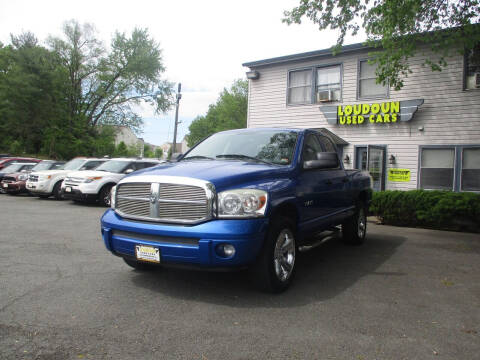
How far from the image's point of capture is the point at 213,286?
4.40 metres

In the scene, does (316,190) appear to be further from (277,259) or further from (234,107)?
(234,107)

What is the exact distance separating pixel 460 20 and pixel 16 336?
11543 mm

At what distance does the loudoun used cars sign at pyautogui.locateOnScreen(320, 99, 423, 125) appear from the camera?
1297 centimetres

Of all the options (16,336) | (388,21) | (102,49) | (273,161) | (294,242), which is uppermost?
(102,49)

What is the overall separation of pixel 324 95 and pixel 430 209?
21.8ft

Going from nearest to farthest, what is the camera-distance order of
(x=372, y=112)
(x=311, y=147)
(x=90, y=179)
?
1. (x=311, y=147)
2. (x=90, y=179)
3. (x=372, y=112)

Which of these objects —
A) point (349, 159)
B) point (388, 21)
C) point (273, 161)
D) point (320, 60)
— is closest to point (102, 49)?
point (320, 60)

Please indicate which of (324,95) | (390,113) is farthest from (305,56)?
(390,113)

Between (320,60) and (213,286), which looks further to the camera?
(320,60)

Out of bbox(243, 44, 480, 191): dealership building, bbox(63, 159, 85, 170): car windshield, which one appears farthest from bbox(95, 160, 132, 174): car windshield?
bbox(243, 44, 480, 191): dealership building

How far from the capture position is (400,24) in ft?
30.8

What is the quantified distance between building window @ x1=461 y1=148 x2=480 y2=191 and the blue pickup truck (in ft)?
31.0

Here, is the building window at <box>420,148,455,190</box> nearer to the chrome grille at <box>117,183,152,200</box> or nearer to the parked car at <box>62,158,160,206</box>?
the parked car at <box>62,158,160,206</box>

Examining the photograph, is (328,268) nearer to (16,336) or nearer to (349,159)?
(16,336)
